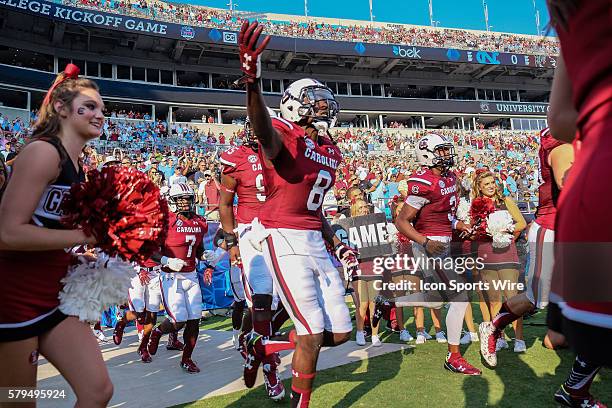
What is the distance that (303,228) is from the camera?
3596mm

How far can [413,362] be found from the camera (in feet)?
17.7

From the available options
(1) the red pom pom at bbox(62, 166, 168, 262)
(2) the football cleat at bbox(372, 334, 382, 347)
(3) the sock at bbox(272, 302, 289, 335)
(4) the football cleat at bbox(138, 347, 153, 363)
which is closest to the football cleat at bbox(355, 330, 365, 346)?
(2) the football cleat at bbox(372, 334, 382, 347)

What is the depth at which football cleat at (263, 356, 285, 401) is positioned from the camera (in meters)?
4.36

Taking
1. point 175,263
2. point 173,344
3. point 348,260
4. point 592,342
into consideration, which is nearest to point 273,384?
point 348,260

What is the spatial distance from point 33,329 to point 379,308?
17.3 ft

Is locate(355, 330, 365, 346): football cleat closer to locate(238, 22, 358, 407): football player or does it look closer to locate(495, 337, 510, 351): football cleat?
locate(495, 337, 510, 351): football cleat

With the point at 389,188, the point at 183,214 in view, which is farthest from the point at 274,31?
the point at 183,214

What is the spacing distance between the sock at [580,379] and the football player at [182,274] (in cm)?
382

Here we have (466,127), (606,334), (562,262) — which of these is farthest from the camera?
(466,127)

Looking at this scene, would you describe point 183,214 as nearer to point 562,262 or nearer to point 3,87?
point 562,262

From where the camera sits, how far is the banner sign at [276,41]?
103 feet

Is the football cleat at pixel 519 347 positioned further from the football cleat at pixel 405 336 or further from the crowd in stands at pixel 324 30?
Result: the crowd in stands at pixel 324 30

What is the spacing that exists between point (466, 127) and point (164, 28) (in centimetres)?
3006

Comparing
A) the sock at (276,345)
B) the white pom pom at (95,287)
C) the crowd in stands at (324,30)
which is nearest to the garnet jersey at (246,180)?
the sock at (276,345)
